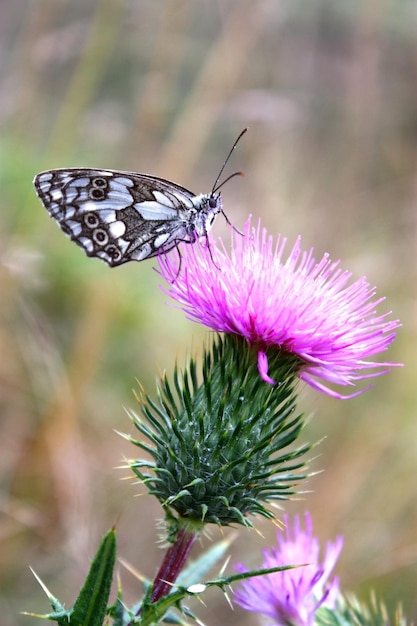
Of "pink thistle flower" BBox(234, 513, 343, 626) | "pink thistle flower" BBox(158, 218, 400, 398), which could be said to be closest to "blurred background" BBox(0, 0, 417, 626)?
"pink thistle flower" BBox(234, 513, 343, 626)

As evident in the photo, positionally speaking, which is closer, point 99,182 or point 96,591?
point 96,591

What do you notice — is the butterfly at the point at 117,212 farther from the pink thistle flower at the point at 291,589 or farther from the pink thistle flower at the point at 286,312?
the pink thistle flower at the point at 291,589

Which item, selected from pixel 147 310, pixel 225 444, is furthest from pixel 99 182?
pixel 147 310

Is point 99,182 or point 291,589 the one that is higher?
point 99,182

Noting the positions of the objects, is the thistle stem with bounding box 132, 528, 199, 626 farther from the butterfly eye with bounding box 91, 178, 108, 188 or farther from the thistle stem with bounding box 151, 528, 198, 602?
the butterfly eye with bounding box 91, 178, 108, 188

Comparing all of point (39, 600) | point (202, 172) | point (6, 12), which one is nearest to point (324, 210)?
point (6, 12)

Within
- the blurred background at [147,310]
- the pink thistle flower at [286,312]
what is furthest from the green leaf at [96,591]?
the blurred background at [147,310]

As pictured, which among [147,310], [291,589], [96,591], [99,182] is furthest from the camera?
[147,310]

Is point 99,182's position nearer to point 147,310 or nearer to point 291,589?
point 291,589

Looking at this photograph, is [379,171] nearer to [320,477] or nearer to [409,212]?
[409,212]
